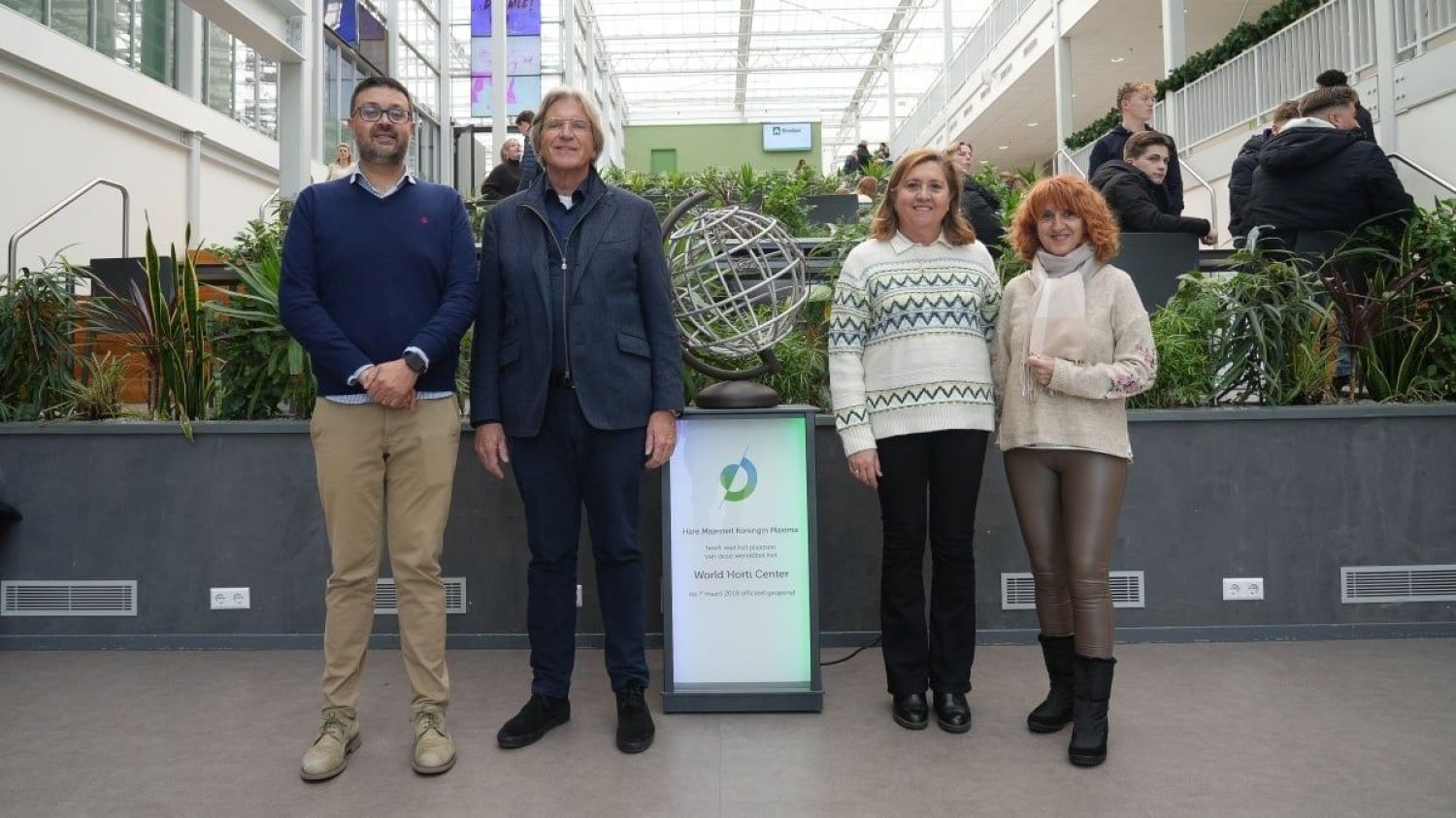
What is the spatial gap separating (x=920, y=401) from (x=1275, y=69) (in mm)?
10446

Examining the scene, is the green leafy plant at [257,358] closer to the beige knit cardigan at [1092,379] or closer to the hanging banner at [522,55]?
the beige knit cardigan at [1092,379]

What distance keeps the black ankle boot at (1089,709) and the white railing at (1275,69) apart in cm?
907

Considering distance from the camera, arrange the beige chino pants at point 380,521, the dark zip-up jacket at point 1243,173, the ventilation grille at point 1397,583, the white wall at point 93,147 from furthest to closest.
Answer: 1. the white wall at point 93,147
2. the dark zip-up jacket at point 1243,173
3. the ventilation grille at point 1397,583
4. the beige chino pants at point 380,521

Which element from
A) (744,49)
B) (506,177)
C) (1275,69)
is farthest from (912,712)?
(744,49)

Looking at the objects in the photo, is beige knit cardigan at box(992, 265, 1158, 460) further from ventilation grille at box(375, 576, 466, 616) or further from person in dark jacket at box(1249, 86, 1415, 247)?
person in dark jacket at box(1249, 86, 1415, 247)

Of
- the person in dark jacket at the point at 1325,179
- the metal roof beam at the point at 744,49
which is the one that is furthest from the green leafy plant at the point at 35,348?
the metal roof beam at the point at 744,49

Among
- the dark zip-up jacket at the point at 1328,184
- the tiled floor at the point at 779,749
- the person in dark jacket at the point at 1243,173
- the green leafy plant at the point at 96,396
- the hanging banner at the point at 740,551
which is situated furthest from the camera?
the person in dark jacket at the point at 1243,173

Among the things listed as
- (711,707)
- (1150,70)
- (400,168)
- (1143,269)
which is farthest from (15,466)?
(1150,70)

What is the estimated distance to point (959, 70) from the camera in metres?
25.9

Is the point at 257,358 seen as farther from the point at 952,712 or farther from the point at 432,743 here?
the point at 952,712

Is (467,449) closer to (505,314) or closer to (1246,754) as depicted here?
(505,314)

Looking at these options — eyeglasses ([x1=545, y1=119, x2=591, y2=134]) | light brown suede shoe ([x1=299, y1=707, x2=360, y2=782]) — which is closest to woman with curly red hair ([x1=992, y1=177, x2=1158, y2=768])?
eyeglasses ([x1=545, y1=119, x2=591, y2=134])

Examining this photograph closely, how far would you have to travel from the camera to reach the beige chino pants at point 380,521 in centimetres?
270

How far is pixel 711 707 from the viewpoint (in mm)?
3104
